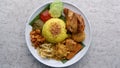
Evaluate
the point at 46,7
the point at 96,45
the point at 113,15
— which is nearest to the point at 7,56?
the point at 46,7

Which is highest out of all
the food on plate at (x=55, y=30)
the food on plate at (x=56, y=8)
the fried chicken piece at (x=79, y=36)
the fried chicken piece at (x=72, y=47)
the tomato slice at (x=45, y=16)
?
the food on plate at (x=56, y=8)

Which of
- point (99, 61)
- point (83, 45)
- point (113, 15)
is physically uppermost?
point (113, 15)

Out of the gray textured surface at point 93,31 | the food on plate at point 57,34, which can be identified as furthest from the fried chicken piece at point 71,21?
the gray textured surface at point 93,31

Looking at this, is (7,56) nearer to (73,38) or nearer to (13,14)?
(13,14)

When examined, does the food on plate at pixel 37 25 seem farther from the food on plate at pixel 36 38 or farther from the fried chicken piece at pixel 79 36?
the fried chicken piece at pixel 79 36

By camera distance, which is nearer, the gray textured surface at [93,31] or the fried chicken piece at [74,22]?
the fried chicken piece at [74,22]

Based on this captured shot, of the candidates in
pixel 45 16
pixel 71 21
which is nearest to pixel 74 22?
pixel 71 21

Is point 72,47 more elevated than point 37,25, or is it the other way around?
point 37,25

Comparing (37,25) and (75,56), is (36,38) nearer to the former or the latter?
(37,25)
